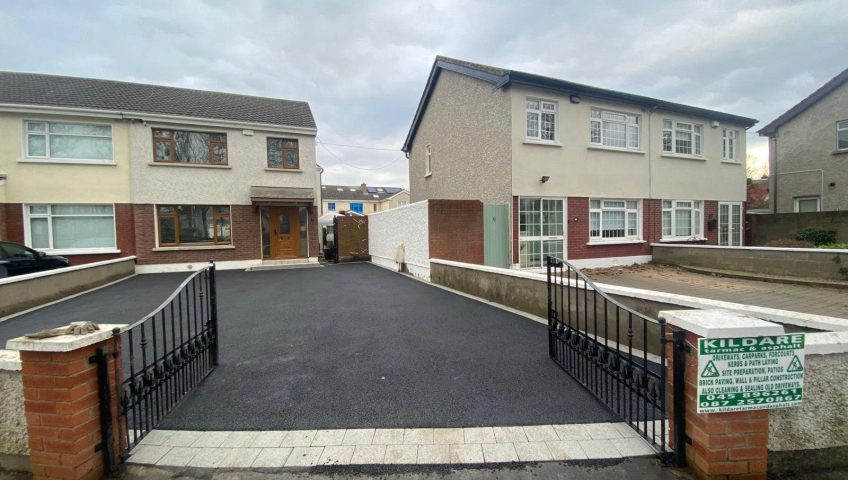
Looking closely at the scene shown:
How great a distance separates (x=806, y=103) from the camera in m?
16.8

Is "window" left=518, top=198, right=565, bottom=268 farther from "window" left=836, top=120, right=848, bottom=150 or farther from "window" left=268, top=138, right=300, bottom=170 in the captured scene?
"window" left=836, top=120, right=848, bottom=150

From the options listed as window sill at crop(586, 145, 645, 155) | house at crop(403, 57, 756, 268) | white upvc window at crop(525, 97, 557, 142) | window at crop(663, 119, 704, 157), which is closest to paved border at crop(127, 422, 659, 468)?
house at crop(403, 57, 756, 268)

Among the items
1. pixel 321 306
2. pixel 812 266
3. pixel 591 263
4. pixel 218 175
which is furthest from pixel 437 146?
pixel 812 266

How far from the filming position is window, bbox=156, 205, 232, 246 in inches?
531

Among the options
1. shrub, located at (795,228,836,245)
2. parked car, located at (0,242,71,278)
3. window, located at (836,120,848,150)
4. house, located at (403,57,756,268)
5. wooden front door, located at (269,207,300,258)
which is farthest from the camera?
window, located at (836,120,848,150)

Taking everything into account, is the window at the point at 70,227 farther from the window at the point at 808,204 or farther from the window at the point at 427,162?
the window at the point at 808,204

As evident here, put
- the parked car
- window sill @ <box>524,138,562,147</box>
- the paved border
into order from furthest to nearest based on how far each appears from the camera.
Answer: window sill @ <box>524,138,562,147</box>, the parked car, the paved border

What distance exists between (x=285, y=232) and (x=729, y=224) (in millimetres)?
20234

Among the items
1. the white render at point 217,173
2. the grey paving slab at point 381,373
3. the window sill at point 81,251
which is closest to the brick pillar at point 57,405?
the grey paving slab at point 381,373

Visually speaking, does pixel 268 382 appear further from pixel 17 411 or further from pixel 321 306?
pixel 321 306

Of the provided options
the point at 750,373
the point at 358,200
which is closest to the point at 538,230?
the point at 750,373

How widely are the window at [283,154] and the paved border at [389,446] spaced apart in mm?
13925

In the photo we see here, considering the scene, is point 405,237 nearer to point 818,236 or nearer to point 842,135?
point 818,236

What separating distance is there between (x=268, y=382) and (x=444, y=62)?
13859mm
